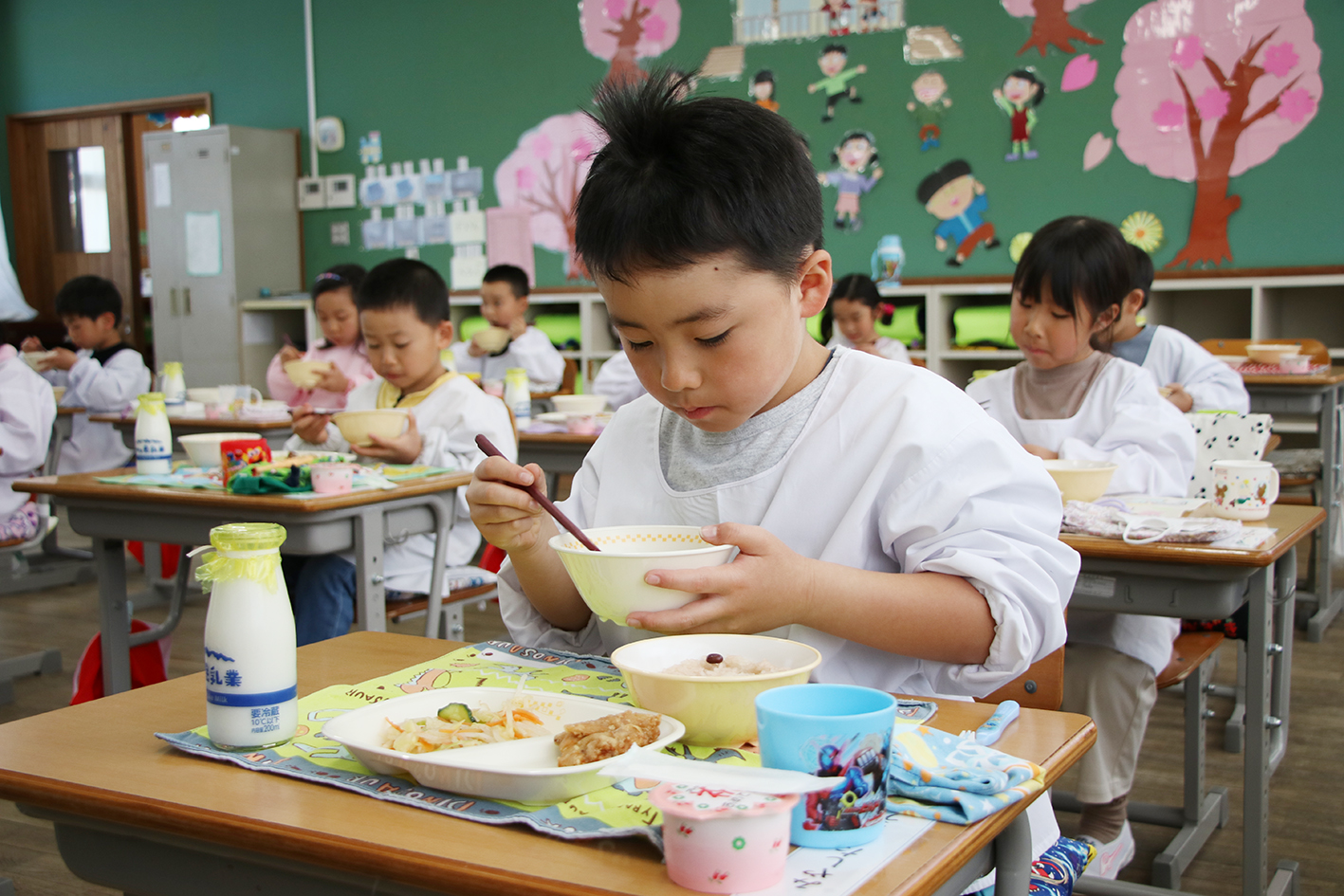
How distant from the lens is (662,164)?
3.30ft

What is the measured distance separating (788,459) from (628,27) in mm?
6251

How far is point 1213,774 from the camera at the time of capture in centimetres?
262

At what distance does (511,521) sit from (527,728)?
282 mm

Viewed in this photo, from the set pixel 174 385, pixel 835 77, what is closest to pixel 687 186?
pixel 174 385

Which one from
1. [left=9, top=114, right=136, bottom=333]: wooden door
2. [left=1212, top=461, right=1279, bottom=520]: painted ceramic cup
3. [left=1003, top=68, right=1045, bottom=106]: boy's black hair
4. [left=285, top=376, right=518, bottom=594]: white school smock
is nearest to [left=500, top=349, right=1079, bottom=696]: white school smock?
[left=1212, top=461, right=1279, bottom=520]: painted ceramic cup

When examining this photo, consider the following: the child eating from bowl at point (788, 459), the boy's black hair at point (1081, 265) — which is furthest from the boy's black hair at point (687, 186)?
the boy's black hair at point (1081, 265)

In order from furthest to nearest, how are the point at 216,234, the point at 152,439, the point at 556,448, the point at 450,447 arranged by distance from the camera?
the point at 216,234 → the point at 556,448 → the point at 450,447 → the point at 152,439

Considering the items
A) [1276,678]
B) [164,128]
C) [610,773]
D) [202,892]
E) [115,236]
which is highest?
[164,128]

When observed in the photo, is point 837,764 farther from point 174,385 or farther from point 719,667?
point 174,385

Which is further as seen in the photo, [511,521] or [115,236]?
[115,236]

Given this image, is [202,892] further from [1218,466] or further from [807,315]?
[1218,466]

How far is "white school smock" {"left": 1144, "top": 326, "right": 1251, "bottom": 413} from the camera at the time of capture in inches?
139

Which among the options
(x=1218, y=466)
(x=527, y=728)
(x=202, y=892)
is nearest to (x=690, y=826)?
(x=527, y=728)

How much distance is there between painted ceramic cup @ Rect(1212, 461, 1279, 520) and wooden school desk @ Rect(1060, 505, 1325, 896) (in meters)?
0.04
